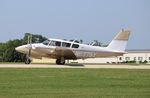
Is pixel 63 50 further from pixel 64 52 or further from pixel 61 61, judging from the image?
pixel 61 61

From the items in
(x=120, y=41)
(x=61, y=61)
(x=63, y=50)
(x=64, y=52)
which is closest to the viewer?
(x=63, y=50)

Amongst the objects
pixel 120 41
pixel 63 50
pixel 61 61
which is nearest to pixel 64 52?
pixel 63 50

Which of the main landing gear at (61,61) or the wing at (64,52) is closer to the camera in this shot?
the wing at (64,52)

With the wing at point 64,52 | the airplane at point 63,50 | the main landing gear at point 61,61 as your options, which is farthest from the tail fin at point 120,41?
the main landing gear at point 61,61

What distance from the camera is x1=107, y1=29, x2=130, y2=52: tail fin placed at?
52.1m

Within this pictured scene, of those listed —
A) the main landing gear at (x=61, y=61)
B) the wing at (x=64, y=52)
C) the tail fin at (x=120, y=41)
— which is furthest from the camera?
the tail fin at (x=120, y=41)

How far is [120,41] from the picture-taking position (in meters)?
52.7

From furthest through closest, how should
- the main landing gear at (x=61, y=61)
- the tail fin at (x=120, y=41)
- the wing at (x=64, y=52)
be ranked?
the tail fin at (x=120, y=41) → the main landing gear at (x=61, y=61) → the wing at (x=64, y=52)

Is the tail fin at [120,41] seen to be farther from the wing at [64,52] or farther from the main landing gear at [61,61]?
the main landing gear at [61,61]

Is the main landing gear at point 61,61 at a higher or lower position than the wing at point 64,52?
lower

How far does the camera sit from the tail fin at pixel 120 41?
5211 cm

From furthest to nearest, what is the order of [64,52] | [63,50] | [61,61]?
1. [61,61]
2. [64,52]
3. [63,50]

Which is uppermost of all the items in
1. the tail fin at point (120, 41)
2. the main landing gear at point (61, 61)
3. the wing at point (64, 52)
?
the tail fin at point (120, 41)

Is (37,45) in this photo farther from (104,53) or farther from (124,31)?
(124,31)
